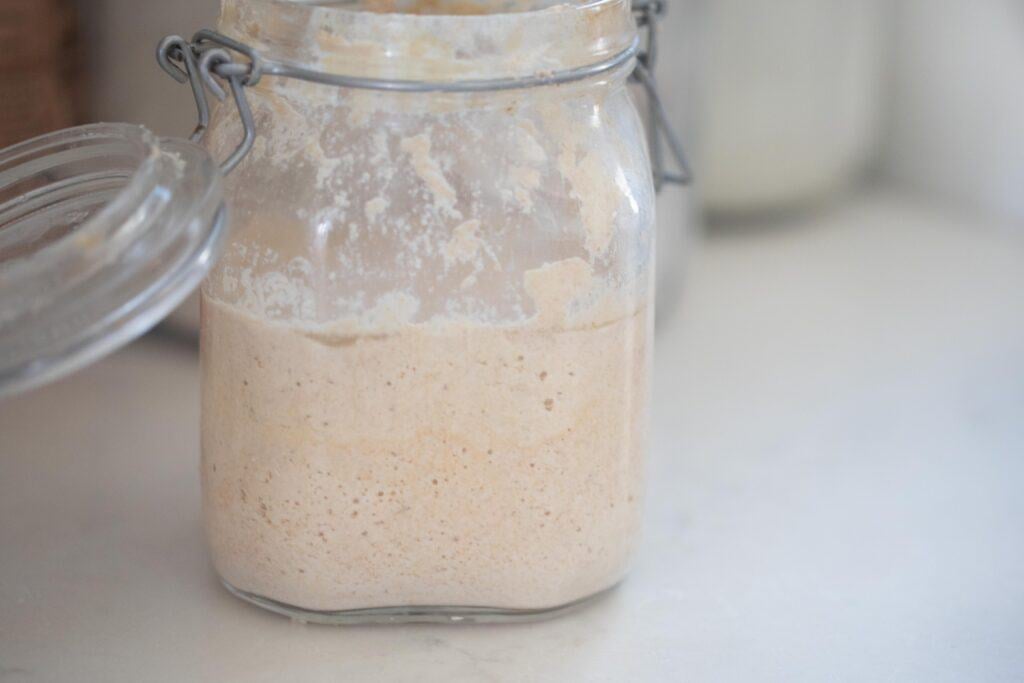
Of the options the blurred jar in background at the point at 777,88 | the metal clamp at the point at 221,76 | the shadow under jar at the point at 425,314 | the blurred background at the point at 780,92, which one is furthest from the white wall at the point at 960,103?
the metal clamp at the point at 221,76

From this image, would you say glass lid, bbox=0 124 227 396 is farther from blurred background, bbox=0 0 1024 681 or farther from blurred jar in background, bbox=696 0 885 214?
blurred jar in background, bbox=696 0 885 214

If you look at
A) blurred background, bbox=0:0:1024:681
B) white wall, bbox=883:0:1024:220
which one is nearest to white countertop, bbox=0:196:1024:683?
blurred background, bbox=0:0:1024:681

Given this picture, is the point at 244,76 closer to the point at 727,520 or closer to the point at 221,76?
the point at 221,76

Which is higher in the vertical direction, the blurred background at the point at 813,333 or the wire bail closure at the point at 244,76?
the wire bail closure at the point at 244,76

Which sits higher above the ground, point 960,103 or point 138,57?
point 138,57

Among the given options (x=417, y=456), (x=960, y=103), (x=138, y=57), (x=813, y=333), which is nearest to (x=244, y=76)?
(x=417, y=456)

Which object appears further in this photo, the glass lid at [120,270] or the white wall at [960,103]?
the white wall at [960,103]

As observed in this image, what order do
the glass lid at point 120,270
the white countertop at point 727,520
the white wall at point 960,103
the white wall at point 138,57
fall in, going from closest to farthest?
the glass lid at point 120,270 < the white countertop at point 727,520 < the white wall at point 138,57 < the white wall at point 960,103

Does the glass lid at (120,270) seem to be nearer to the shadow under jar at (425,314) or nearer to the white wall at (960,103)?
the shadow under jar at (425,314)
